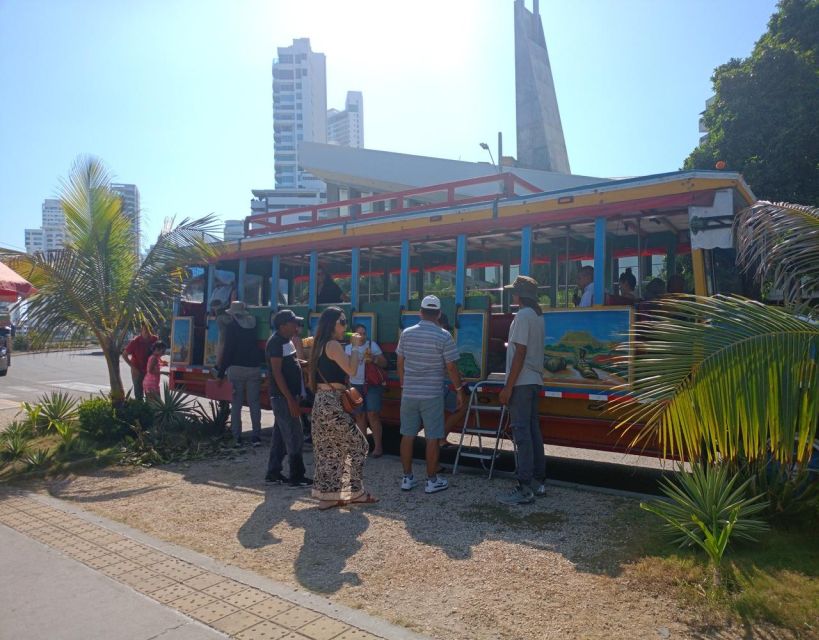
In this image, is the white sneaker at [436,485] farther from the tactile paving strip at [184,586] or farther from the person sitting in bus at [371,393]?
the tactile paving strip at [184,586]

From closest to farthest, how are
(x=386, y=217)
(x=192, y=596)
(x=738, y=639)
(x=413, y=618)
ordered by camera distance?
1. (x=738, y=639)
2. (x=413, y=618)
3. (x=192, y=596)
4. (x=386, y=217)

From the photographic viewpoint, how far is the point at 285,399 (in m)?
6.21

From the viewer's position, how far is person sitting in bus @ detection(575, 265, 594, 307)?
6.39 m

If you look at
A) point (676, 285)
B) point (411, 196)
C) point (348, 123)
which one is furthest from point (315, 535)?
point (348, 123)

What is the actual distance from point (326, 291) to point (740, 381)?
6.45 m

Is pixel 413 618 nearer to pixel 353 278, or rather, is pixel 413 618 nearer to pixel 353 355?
pixel 353 355

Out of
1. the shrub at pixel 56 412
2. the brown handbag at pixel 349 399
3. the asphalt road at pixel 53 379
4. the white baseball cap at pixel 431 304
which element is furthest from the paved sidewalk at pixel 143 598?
the asphalt road at pixel 53 379

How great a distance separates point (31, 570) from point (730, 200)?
19.8 ft

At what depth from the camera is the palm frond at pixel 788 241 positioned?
3674mm

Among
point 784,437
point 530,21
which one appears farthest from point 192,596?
point 530,21

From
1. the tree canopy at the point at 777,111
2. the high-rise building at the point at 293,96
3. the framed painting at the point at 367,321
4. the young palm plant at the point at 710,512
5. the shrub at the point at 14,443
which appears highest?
the high-rise building at the point at 293,96

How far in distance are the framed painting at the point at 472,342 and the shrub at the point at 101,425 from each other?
4.39 m

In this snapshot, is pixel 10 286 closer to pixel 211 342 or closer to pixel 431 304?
pixel 211 342

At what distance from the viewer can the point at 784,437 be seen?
10.4ft
